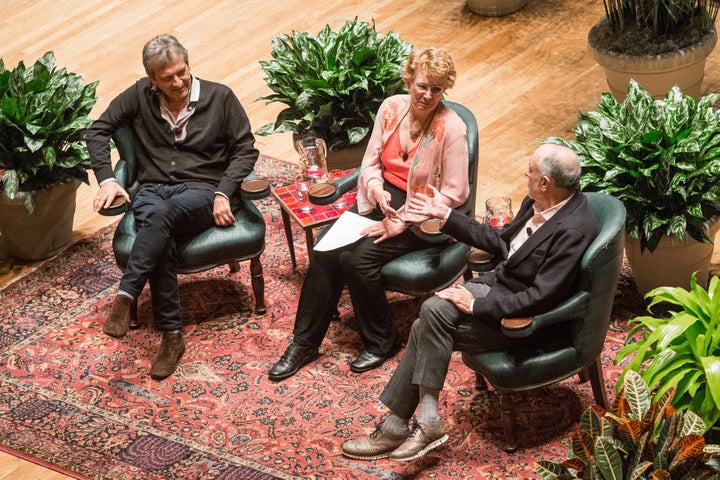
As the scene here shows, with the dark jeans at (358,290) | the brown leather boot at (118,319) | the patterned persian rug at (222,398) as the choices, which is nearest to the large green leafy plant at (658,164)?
the patterned persian rug at (222,398)

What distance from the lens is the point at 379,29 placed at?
26.6 ft

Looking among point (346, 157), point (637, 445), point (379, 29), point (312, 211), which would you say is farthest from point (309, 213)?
point (379, 29)

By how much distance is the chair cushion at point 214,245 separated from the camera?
5.19m

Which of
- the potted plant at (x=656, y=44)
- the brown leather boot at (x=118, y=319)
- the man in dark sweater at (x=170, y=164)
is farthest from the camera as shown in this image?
the potted plant at (x=656, y=44)

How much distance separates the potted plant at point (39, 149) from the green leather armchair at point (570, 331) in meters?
2.54

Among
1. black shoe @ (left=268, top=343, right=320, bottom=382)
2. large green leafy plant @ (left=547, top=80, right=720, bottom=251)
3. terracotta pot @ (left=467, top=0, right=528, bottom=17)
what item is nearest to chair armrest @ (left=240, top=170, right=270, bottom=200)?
black shoe @ (left=268, top=343, right=320, bottom=382)

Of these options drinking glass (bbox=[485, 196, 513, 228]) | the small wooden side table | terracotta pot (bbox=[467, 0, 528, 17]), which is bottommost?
terracotta pot (bbox=[467, 0, 528, 17])

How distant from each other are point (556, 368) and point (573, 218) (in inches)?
22.6

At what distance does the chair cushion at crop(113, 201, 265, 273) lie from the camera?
5188mm

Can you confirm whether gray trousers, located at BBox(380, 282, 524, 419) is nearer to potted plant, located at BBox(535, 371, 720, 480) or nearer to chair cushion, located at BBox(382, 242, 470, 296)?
chair cushion, located at BBox(382, 242, 470, 296)

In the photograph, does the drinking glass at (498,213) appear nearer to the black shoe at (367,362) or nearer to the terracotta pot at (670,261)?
the terracotta pot at (670,261)

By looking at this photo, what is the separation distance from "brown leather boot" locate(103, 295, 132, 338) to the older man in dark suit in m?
1.17

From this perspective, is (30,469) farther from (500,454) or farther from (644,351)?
(644,351)

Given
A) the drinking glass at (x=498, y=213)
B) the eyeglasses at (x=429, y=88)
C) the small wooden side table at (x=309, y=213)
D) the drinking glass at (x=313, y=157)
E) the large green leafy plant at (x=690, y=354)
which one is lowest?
the large green leafy plant at (x=690, y=354)
